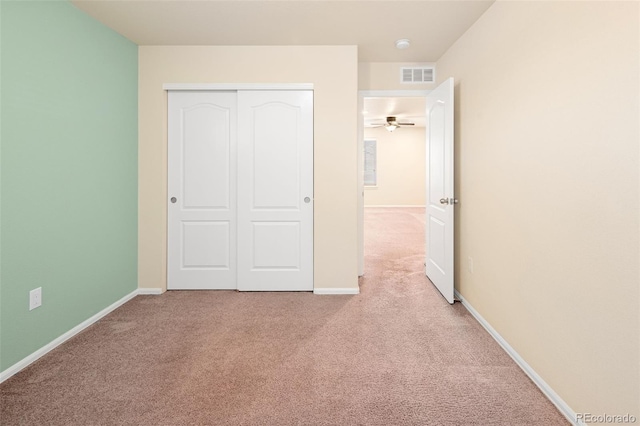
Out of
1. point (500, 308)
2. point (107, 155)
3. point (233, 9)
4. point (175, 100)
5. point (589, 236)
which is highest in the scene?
point (233, 9)

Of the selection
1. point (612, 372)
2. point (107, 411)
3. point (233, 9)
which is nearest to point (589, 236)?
point (612, 372)

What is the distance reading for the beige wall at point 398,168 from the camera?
33.7 ft

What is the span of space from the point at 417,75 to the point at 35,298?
4053mm

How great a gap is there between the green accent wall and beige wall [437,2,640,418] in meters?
3.16

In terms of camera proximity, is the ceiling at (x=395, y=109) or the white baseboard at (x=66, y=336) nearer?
the white baseboard at (x=66, y=336)

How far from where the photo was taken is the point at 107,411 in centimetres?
165

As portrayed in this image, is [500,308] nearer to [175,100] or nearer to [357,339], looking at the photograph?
[357,339]

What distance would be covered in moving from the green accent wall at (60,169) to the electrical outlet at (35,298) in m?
0.02

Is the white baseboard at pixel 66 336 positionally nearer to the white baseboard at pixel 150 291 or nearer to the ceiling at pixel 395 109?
the white baseboard at pixel 150 291

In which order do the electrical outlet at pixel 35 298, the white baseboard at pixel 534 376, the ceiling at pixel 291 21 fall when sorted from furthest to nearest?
1. the ceiling at pixel 291 21
2. the electrical outlet at pixel 35 298
3. the white baseboard at pixel 534 376

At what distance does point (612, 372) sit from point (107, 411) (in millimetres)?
2383

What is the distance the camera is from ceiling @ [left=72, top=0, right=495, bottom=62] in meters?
2.49

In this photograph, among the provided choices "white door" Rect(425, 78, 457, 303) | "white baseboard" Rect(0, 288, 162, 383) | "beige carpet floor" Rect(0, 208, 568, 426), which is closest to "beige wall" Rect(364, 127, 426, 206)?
"white door" Rect(425, 78, 457, 303)
